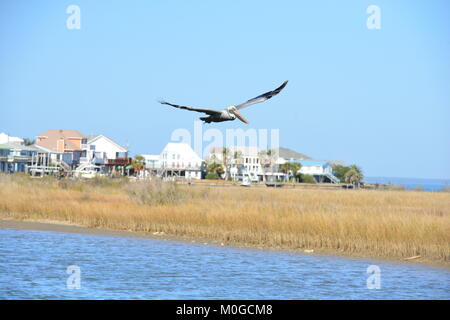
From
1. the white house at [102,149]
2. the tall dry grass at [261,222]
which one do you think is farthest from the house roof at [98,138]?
the tall dry grass at [261,222]

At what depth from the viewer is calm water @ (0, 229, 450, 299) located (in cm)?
1736

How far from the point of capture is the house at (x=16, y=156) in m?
92.9

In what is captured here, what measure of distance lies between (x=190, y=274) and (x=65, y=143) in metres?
85.0

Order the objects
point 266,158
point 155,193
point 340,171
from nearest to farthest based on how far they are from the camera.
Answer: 1. point 155,193
2. point 266,158
3. point 340,171

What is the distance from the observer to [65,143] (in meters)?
102

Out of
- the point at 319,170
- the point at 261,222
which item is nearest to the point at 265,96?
the point at 261,222

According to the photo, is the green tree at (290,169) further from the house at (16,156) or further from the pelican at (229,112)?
the pelican at (229,112)

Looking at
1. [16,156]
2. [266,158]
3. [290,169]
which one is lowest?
[290,169]

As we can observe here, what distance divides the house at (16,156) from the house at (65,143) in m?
2.89

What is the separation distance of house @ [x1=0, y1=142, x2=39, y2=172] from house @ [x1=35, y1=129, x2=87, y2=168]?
9.48ft

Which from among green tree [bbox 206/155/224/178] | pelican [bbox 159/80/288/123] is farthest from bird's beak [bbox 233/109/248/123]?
green tree [bbox 206/155/224/178]

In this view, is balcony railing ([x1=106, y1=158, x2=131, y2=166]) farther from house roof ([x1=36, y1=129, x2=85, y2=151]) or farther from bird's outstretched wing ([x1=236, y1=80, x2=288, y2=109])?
bird's outstretched wing ([x1=236, y1=80, x2=288, y2=109])

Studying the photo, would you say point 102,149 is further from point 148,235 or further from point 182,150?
point 148,235
